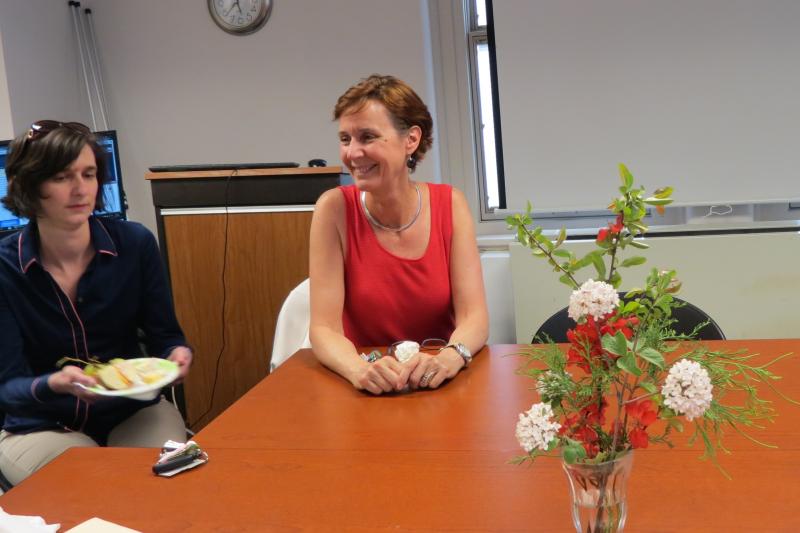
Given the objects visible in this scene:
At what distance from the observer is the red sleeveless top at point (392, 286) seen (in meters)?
2.10

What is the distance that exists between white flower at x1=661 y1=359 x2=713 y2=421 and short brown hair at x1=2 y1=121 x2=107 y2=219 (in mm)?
1723

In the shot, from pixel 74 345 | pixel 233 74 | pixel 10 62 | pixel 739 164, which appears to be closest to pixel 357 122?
pixel 74 345

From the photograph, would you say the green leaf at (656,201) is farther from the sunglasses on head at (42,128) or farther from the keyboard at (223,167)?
the keyboard at (223,167)

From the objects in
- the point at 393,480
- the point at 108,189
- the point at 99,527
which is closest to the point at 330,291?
the point at 393,480

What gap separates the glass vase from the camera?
792 mm

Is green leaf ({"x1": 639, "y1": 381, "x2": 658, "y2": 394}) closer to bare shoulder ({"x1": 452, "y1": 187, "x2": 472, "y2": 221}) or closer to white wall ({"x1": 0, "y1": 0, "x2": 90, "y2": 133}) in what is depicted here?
bare shoulder ({"x1": 452, "y1": 187, "x2": 472, "y2": 221})

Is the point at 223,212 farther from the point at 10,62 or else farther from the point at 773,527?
the point at 773,527

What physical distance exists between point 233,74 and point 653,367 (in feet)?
12.1

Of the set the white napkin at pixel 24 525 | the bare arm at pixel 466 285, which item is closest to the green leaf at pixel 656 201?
the white napkin at pixel 24 525

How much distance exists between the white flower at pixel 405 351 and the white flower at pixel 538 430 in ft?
2.92

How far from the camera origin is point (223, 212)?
3133mm

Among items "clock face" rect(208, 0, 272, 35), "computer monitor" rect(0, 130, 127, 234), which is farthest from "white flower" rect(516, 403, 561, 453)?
"clock face" rect(208, 0, 272, 35)

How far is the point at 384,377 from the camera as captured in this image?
1.58 metres

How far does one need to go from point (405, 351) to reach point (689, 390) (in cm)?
102
